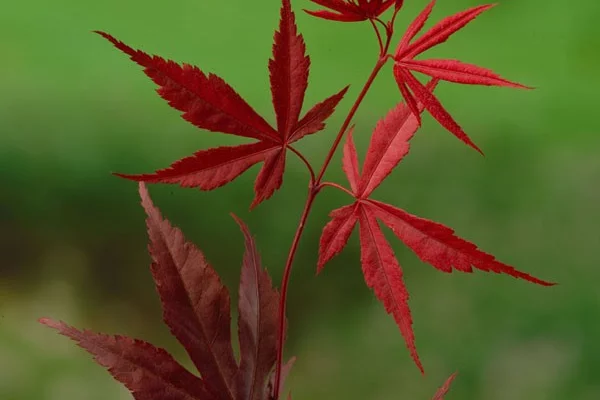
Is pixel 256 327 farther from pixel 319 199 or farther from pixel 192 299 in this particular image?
pixel 319 199

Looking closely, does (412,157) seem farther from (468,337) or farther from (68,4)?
(68,4)

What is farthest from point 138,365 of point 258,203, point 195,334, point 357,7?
point 357,7

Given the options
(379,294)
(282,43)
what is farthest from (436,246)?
(282,43)

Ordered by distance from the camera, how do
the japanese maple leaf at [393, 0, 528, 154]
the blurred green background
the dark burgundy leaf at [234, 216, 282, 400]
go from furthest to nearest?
the blurred green background → the dark burgundy leaf at [234, 216, 282, 400] → the japanese maple leaf at [393, 0, 528, 154]

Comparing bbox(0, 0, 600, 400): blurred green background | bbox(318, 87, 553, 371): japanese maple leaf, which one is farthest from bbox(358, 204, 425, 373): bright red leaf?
bbox(0, 0, 600, 400): blurred green background

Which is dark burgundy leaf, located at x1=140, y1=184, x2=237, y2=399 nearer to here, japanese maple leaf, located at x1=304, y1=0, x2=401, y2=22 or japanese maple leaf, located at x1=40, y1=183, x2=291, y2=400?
japanese maple leaf, located at x1=40, y1=183, x2=291, y2=400
